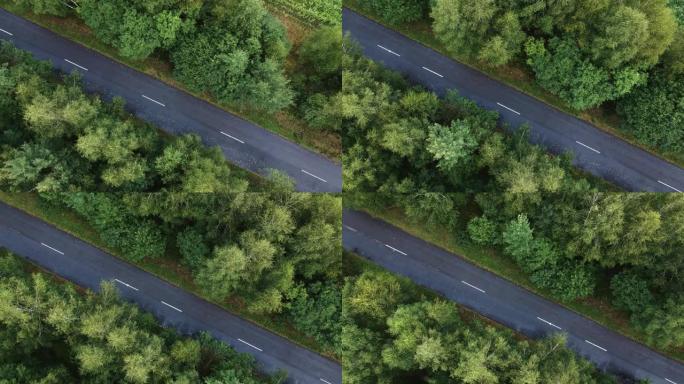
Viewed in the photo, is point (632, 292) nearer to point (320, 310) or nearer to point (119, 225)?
point (320, 310)

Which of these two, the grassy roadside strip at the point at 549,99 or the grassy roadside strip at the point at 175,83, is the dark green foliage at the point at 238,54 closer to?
the grassy roadside strip at the point at 175,83

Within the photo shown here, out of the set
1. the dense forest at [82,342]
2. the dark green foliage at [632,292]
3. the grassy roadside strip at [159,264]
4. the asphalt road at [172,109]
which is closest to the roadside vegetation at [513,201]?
the dark green foliage at [632,292]

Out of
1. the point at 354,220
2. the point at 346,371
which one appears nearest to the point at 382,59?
the point at 354,220

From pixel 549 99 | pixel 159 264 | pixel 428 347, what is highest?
pixel 549 99

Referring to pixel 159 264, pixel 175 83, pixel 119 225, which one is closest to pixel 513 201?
pixel 159 264

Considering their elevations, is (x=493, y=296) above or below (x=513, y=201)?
below
